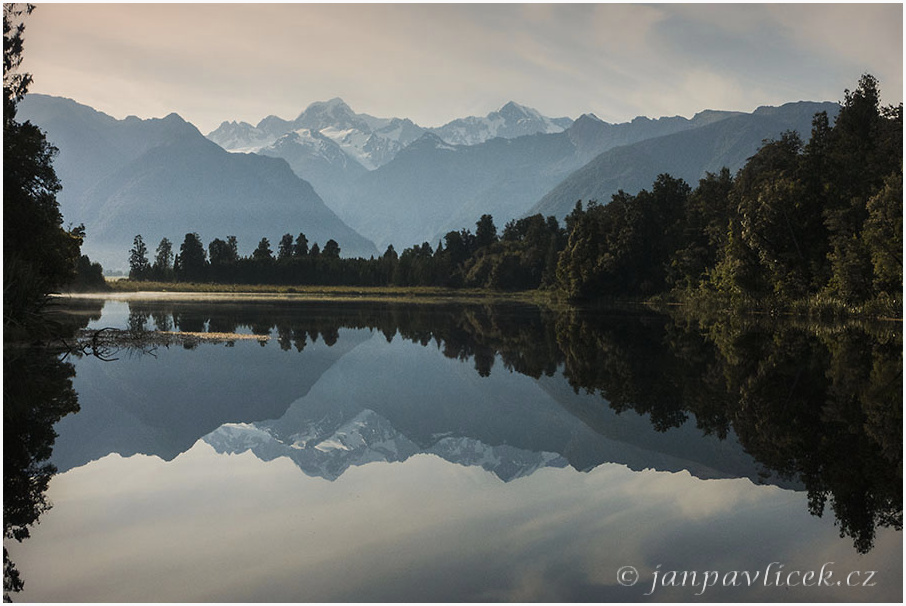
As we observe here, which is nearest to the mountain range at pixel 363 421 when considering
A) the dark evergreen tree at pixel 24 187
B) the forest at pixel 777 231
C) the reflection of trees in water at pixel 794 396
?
the reflection of trees in water at pixel 794 396

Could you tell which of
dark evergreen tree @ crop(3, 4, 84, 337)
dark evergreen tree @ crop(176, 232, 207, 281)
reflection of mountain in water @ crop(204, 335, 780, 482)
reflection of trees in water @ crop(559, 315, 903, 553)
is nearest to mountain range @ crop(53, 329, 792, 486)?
reflection of mountain in water @ crop(204, 335, 780, 482)

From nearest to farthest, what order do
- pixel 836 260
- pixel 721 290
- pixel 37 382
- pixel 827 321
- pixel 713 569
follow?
pixel 713 569
pixel 37 382
pixel 827 321
pixel 836 260
pixel 721 290

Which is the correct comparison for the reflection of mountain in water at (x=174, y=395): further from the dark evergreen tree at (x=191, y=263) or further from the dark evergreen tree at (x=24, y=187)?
the dark evergreen tree at (x=191, y=263)

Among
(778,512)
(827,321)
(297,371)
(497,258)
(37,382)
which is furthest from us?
(497,258)

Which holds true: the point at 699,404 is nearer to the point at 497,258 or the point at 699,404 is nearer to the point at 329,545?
the point at 329,545

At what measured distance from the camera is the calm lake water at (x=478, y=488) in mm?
8430

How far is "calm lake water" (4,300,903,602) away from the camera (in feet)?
27.7

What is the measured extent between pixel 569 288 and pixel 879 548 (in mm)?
106188

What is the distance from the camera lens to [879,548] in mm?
9180

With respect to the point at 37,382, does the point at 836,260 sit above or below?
above

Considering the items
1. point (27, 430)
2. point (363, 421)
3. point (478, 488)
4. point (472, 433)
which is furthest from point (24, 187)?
point (478, 488)

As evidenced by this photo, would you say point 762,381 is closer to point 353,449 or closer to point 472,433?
point 472,433

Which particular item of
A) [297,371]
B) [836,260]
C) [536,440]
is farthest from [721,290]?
[536,440]

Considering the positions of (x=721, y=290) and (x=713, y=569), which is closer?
(x=713, y=569)
